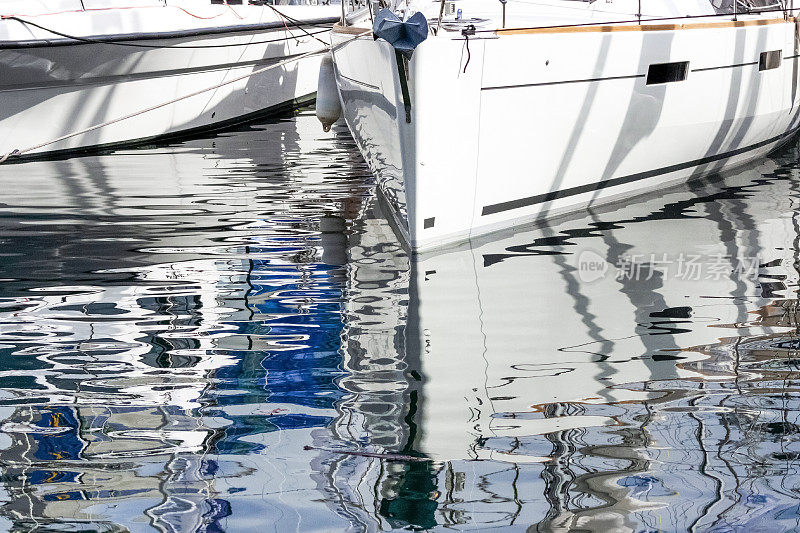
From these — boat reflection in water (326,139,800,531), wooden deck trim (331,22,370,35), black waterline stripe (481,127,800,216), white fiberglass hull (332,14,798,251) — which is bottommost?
boat reflection in water (326,139,800,531)

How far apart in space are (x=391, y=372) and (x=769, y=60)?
6038mm

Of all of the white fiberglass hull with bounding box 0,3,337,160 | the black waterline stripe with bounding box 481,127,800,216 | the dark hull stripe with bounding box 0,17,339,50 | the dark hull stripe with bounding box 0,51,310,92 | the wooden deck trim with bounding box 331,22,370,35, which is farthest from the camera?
the dark hull stripe with bounding box 0,51,310,92

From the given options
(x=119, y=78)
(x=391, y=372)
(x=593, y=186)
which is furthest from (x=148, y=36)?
(x=391, y=372)

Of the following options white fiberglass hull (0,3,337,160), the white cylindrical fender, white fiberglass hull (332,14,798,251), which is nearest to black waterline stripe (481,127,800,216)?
white fiberglass hull (332,14,798,251)

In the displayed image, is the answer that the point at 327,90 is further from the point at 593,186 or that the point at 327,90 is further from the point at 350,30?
the point at 593,186

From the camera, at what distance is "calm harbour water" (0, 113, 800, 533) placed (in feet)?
10.4

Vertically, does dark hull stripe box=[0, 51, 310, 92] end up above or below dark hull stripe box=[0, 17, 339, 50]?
below

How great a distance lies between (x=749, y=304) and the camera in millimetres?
5344

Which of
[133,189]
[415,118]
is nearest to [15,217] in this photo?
[133,189]

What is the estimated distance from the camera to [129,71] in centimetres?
1175

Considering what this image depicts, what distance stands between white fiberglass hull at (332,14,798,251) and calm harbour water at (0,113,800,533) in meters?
0.29

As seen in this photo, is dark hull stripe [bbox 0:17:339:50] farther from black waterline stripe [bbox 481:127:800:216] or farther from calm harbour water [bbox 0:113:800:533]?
black waterline stripe [bbox 481:127:800:216]

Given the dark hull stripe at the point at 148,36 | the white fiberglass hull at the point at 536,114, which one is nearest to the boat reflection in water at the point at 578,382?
the white fiberglass hull at the point at 536,114

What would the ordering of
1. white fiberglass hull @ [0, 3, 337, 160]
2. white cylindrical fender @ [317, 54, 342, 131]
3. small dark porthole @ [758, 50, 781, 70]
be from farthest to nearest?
white fiberglass hull @ [0, 3, 337, 160]
white cylindrical fender @ [317, 54, 342, 131]
small dark porthole @ [758, 50, 781, 70]
